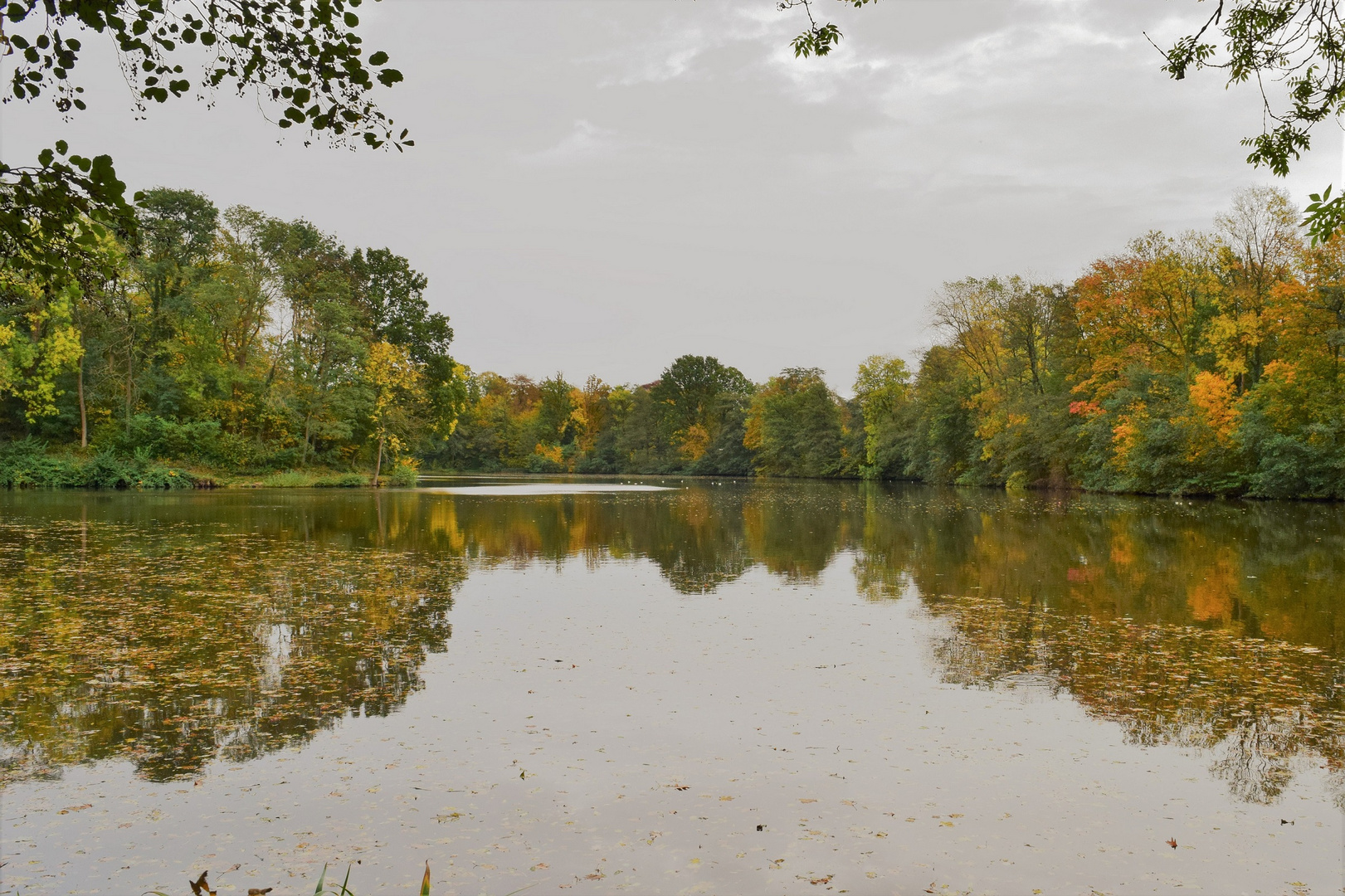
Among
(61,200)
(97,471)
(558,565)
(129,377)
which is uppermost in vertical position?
(129,377)

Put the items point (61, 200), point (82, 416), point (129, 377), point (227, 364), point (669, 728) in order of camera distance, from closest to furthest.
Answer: point (61, 200) < point (669, 728) < point (82, 416) < point (129, 377) < point (227, 364)

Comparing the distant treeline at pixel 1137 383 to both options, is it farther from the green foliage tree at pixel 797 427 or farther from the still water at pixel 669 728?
the still water at pixel 669 728

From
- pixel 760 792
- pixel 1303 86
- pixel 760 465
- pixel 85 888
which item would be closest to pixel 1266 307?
pixel 1303 86

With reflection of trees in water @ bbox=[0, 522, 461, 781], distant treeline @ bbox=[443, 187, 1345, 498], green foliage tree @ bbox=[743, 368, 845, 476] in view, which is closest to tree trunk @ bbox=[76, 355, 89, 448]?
reflection of trees in water @ bbox=[0, 522, 461, 781]

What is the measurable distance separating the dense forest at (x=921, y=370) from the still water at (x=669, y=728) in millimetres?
21309

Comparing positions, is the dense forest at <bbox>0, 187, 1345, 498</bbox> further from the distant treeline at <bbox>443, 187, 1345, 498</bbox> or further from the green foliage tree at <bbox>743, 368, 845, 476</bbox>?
the green foliage tree at <bbox>743, 368, 845, 476</bbox>

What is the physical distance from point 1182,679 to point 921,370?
181ft

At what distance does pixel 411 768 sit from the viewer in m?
5.40

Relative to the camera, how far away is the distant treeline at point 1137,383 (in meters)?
30.0

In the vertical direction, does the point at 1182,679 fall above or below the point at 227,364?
below

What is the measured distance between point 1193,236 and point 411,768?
141ft

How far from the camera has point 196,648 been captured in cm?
845

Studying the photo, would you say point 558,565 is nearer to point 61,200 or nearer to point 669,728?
point 669,728

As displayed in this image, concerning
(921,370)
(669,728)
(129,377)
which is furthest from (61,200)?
(921,370)
